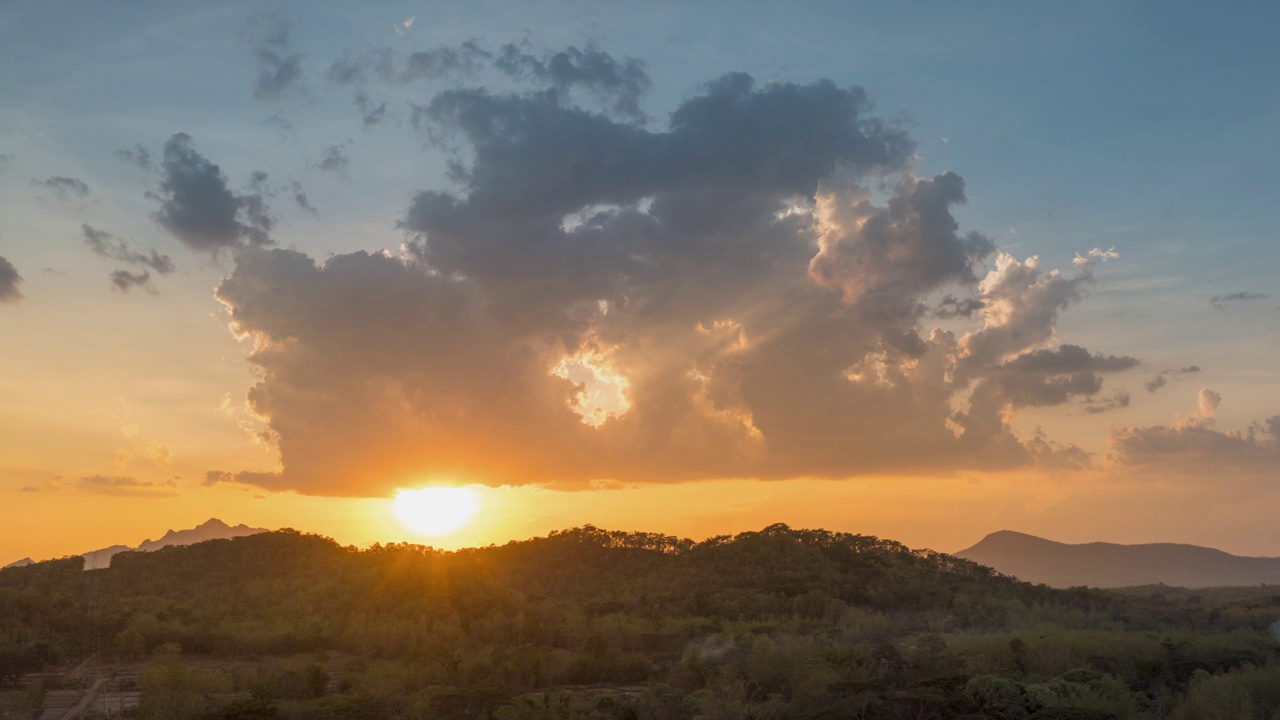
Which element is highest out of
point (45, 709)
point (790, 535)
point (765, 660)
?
point (790, 535)

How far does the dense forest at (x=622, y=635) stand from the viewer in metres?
39.3

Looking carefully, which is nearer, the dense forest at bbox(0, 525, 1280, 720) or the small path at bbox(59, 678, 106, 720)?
the dense forest at bbox(0, 525, 1280, 720)

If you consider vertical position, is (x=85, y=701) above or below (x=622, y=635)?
below

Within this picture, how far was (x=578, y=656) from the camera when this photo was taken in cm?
5909

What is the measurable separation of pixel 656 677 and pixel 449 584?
32393mm

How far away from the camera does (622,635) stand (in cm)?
6725

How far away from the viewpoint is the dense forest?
39.3m

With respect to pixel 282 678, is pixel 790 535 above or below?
above

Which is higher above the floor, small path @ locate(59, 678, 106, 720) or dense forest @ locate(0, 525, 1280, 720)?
dense forest @ locate(0, 525, 1280, 720)

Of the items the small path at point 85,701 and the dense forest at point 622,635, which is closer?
the dense forest at point 622,635

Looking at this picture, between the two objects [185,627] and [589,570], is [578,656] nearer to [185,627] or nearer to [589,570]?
[185,627]

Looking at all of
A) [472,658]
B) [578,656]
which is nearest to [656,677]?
[578,656]

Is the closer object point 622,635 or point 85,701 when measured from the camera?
point 85,701

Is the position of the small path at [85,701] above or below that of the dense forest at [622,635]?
below
